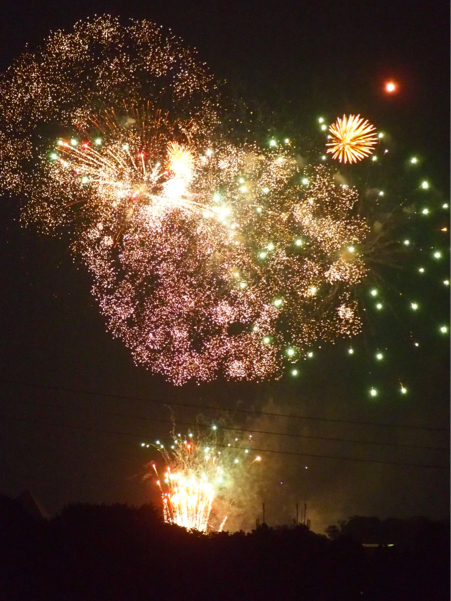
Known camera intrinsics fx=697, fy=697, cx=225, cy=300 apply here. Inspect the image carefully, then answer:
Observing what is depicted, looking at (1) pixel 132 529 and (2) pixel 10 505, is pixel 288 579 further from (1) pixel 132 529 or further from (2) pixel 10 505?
(2) pixel 10 505

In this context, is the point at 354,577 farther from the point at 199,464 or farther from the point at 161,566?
the point at 199,464

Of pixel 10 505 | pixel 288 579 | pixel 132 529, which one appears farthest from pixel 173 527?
pixel 10 505

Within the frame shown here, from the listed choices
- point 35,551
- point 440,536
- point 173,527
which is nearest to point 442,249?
point 440,536

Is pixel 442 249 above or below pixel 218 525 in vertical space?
above

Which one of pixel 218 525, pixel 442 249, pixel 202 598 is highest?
pixel 442 249

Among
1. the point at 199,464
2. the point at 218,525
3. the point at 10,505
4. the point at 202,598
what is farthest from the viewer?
the point at 218,525

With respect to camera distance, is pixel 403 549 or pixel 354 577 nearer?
pixel 354 577

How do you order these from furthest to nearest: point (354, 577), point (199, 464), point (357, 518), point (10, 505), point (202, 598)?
point (357, 518) < point (199, 464) < point (10, 505) < point (354, 577) < point (202, 598)
